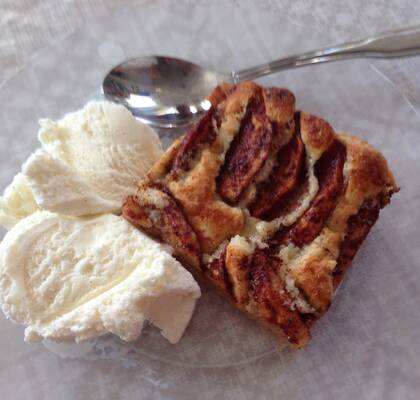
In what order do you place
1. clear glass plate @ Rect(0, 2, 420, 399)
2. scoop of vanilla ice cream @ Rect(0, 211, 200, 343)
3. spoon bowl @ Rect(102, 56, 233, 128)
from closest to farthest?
scoop of vanilla ice cream @ Rect(0, 211, 200, 343) < clear glass plate @ Rect(0, 2, 420, 399) < spoon bowl @ Rect(102, 56, 233, 128)

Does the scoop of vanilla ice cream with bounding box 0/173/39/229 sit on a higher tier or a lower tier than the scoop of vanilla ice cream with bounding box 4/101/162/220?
lower

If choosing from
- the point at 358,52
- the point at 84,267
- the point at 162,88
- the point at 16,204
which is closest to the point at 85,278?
the point at 84,267

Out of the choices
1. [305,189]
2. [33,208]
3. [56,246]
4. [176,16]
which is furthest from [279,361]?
[176,16]

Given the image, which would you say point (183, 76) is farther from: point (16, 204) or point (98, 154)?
point (16, 204)

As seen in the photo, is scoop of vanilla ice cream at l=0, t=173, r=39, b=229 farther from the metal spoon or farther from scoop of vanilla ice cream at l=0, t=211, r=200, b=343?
the metal spoon

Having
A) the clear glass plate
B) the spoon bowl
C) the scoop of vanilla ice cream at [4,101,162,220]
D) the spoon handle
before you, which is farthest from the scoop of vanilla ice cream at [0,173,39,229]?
the spoon handle

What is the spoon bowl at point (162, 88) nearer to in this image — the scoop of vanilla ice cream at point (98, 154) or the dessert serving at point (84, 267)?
the scoop of vanilla ice cream at point (98, 154)

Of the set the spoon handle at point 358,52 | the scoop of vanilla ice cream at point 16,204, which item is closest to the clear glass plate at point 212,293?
the spoon handle at point 358,52

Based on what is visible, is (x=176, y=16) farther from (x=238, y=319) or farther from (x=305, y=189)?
(x=238, y=319)
